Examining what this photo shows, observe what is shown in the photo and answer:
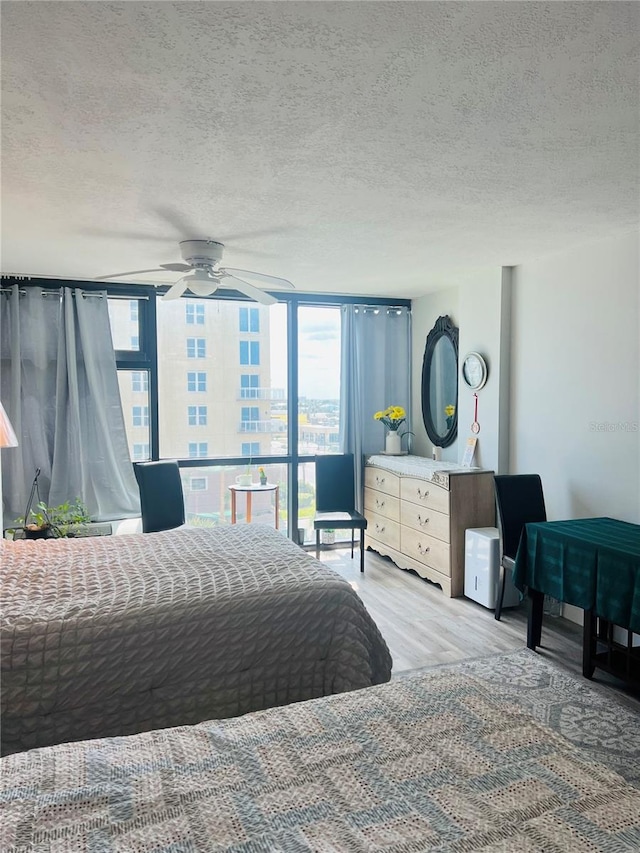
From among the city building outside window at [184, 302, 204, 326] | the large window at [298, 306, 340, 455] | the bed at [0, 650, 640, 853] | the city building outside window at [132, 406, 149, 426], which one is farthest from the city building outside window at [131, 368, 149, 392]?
the bed at [0, 650, 640, 853]

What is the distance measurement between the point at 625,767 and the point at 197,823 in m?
2.12

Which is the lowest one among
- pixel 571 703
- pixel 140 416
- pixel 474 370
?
pixel 571 703

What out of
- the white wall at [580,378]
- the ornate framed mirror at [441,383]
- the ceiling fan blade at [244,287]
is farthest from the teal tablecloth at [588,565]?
the ceiling fan blade at [244,287]

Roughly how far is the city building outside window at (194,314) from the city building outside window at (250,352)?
0.44 metres

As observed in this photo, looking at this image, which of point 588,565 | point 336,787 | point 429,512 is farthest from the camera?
point 429,512

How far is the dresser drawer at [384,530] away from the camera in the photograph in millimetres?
5379

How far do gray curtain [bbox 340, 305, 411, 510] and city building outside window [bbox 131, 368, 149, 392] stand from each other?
6.16 ft

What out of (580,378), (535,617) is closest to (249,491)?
(535,617)

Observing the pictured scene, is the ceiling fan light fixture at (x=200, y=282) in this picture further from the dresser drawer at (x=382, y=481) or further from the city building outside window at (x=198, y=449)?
the dresser drawer at (x=382, y=481)

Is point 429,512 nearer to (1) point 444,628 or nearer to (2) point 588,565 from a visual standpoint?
(1) point 444,628

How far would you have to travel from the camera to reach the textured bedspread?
2.11 metres

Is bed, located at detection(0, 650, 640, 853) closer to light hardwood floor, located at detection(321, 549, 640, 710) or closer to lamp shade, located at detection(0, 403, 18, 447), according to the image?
light hardwood floor, located at detection(321, 549, 640, 710)

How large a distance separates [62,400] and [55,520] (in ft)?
3.26

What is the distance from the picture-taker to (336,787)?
124 cm
